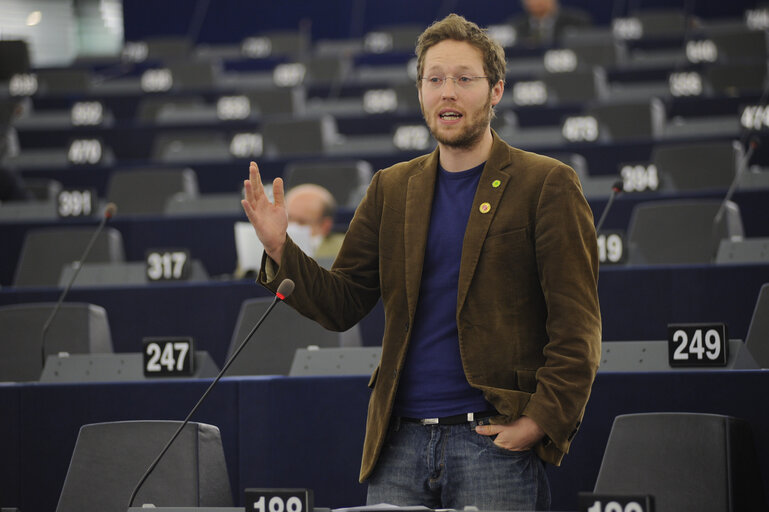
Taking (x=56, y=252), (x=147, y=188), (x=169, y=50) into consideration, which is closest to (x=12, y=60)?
(x=169, y=50)

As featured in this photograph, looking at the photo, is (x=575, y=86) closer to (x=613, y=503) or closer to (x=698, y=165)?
(x=698, y=165)

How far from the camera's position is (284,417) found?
3188 mm

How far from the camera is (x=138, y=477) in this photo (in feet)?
9.21

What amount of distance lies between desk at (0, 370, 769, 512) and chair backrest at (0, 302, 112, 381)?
29.5 inches

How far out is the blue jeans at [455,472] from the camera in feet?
6.31

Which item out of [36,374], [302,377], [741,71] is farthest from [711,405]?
[741,71]

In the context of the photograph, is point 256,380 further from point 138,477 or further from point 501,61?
point 501,61

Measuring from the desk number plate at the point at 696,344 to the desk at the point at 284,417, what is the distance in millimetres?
59

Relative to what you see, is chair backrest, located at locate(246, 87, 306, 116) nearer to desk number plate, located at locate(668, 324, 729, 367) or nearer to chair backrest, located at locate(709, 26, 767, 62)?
chair backrest, located at locate(709, 26, 767, 62)

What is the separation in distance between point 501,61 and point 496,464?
74 centimetres

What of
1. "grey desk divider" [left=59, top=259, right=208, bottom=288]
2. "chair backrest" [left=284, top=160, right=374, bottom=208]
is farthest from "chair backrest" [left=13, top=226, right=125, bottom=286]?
"chair backrest" [left=284, top=160, right=374, bottom=208]

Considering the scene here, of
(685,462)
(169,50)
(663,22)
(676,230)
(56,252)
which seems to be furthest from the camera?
(169,50)

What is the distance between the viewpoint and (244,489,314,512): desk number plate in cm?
190

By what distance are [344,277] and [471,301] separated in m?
0.30
